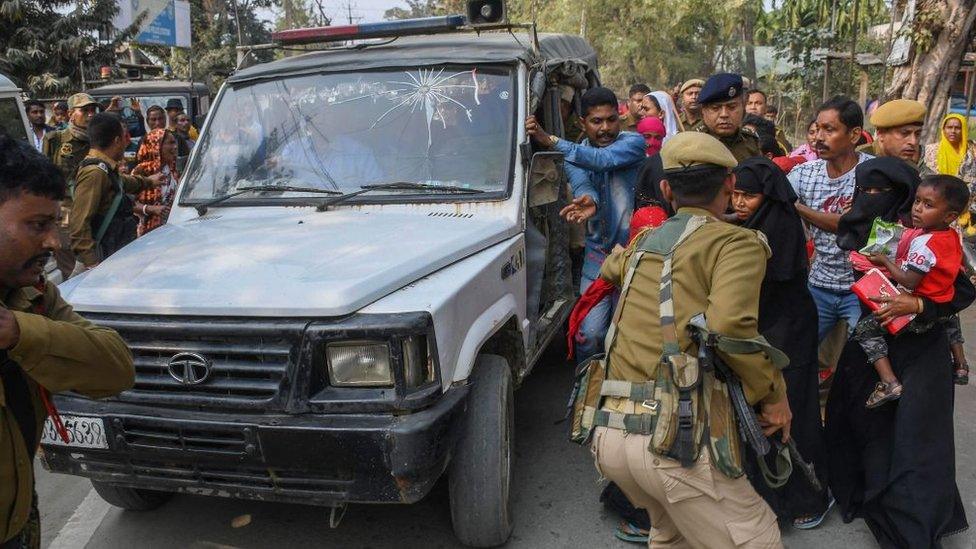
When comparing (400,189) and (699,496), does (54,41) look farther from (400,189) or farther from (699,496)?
(699,496)

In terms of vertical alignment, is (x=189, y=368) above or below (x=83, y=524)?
above

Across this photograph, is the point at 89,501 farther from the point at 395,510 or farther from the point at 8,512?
the point at 8,512

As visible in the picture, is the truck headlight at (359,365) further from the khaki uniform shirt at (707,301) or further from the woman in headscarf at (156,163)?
the woman in headscarf at (156,163)

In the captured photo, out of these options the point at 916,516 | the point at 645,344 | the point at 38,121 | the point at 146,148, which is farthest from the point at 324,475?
the point at 38,121

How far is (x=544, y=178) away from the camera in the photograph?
147 inches

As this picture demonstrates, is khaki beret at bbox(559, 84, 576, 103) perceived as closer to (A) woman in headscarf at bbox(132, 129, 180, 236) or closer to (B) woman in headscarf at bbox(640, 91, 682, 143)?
(B) woman in headscarf at bbox(640, 91, 682, 143)

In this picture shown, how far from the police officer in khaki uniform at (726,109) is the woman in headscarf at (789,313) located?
1.19 meters

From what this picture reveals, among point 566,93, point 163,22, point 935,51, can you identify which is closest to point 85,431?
point 566,93

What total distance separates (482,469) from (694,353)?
3.60ft

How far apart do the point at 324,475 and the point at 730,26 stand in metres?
26.3

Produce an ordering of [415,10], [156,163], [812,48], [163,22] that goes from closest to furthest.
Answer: [156,163] → [163,22] → [812,48] → [415,10]

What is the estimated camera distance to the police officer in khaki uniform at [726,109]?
4.08 m

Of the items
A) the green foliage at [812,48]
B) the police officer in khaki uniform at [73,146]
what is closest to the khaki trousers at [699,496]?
the police officer in khaki uniform at [73,146]

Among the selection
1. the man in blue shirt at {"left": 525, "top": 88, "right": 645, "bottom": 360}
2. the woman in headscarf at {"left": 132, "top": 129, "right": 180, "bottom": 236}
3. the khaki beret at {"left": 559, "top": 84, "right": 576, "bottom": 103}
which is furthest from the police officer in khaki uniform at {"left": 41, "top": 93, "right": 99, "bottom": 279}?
the man in blue shirt at {"left": 525, "top": 88, "right": 645, "bottom": 360}
